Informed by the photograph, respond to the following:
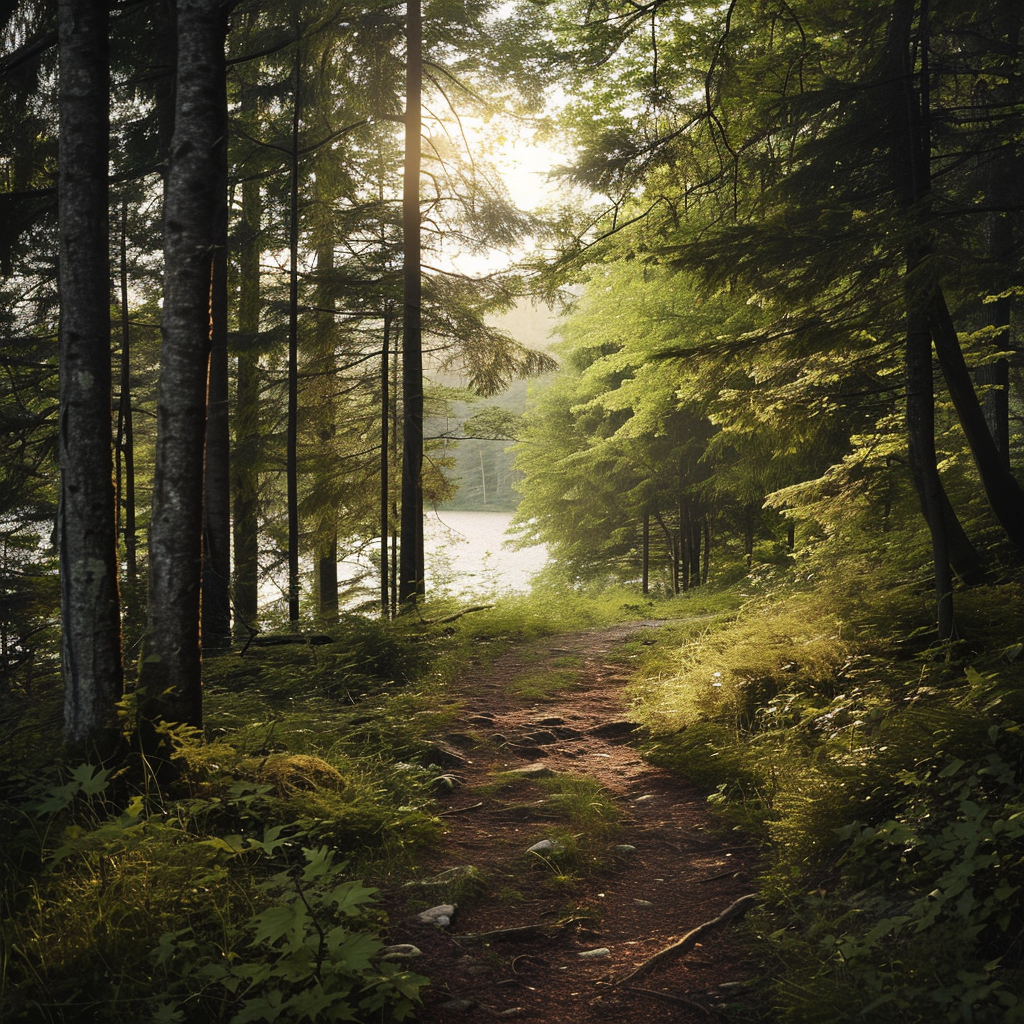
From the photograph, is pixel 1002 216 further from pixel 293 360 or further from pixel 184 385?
pixel 184 385

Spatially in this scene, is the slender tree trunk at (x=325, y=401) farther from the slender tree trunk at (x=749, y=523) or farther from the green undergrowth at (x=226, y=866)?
the slender tree trunk at (x=749, y=523)

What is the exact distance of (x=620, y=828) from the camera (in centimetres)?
445

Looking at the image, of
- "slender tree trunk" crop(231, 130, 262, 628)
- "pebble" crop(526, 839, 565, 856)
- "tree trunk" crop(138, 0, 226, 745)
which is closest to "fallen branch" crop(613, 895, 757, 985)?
"pebble" crop(526, 839, 565, 856)

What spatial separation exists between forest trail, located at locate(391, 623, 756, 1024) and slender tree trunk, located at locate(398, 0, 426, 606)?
5.03m

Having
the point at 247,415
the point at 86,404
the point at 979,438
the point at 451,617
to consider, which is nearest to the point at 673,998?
the point at 86,404

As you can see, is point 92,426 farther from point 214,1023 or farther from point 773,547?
point 773,547

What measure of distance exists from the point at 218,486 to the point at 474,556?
90.7 ft

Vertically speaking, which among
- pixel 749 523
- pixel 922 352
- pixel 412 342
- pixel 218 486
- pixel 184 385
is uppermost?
pixel 412 342

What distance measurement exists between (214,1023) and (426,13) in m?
12.5

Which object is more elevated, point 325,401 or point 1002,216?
point 1002,216

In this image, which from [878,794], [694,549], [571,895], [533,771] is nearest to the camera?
[878,794]

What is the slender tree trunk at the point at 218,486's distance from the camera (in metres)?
8.40

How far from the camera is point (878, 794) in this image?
11.8ft

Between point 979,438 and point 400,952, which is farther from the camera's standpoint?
point 979,438
